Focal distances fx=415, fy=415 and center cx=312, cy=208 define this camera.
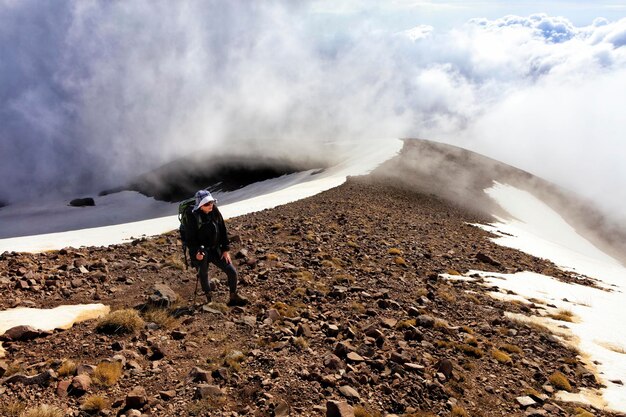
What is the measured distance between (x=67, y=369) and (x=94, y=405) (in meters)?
1.17

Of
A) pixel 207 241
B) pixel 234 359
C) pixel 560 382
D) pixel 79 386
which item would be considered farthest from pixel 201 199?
pixel 560 382

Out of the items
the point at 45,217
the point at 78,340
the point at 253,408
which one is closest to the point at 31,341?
the point at 78,340

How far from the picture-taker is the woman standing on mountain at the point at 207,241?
32.4 ft

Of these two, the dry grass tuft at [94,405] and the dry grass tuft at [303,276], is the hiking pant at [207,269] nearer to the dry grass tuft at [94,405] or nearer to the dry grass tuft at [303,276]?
the dry grass tuft at [303,276]

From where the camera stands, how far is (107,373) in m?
6.59

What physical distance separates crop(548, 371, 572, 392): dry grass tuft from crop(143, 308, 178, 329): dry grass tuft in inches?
308

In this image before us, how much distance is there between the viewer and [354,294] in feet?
38.3

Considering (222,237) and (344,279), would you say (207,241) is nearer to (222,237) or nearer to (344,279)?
(222,237)

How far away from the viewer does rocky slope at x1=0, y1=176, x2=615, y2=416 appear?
646 cm

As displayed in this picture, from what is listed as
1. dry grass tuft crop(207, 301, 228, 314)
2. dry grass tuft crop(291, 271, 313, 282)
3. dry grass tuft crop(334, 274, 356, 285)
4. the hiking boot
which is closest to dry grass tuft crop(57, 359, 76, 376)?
dry grass tuft crop(207, 301, 228, 314)

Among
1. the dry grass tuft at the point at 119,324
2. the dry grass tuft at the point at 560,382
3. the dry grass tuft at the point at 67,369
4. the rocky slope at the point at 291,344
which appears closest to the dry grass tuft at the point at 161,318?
the rocky slope at the point at 291,344

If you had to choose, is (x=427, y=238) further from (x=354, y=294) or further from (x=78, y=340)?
(x=78, y=340)

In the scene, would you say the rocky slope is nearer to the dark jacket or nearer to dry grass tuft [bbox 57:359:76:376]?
dry grass tuft [bbox 57:359:76:376]

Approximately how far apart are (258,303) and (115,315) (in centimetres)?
330
